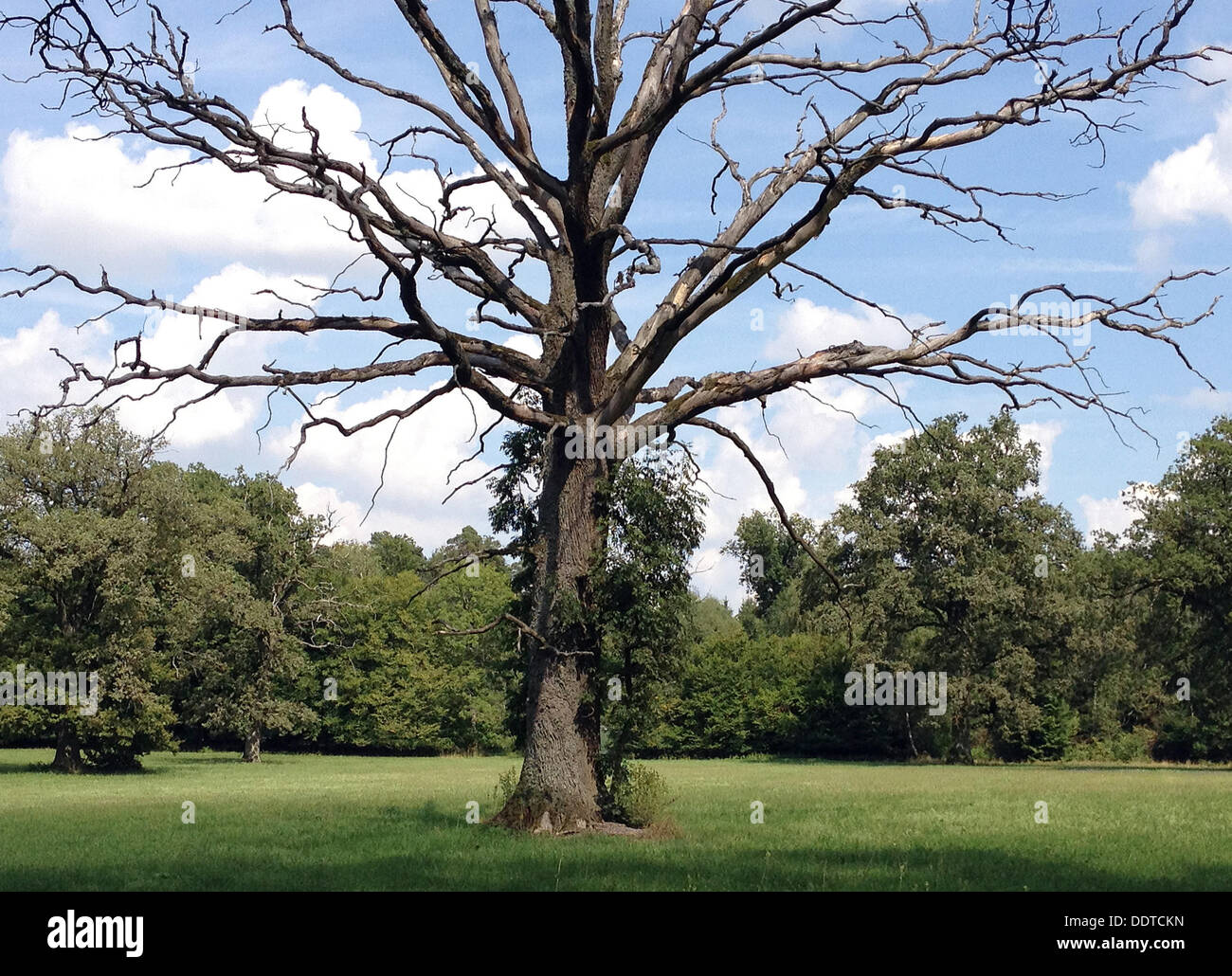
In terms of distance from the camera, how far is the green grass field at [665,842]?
13.1 meters

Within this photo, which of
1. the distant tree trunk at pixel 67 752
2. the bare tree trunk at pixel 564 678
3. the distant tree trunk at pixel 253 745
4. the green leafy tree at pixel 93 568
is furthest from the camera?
the distant tree trunk at pixel 253 745

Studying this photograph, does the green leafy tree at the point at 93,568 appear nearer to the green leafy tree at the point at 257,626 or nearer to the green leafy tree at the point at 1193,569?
the green leafy tree at the point at 257,626

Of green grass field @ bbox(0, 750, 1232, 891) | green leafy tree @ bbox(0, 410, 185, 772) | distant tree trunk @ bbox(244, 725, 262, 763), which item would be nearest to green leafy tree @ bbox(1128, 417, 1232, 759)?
green grass field @ bbox(0, 750, 1232, 891)

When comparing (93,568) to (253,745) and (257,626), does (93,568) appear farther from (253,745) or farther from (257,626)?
(253,745)

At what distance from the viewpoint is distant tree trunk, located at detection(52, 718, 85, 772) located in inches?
1655

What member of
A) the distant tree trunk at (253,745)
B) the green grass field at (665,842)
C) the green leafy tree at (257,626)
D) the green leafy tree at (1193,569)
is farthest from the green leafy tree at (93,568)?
the green leafy tree at (1193,569)

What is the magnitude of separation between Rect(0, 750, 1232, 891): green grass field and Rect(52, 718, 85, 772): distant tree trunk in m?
10.1

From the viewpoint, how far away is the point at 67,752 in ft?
139

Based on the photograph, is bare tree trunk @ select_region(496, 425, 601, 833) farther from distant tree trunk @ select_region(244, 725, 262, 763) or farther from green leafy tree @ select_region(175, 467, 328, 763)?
distant tree trunk @ select_region(244, 725, 262, 763)

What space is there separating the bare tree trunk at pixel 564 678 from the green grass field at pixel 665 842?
2.57 feet

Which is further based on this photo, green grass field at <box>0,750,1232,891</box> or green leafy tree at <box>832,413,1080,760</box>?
green leafy tree at <box>832,413,1080,760</box>

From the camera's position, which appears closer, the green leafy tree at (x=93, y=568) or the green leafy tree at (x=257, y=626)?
the green leafy tree at (x=93, y=568)

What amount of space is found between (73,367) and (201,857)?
21.5 feet
